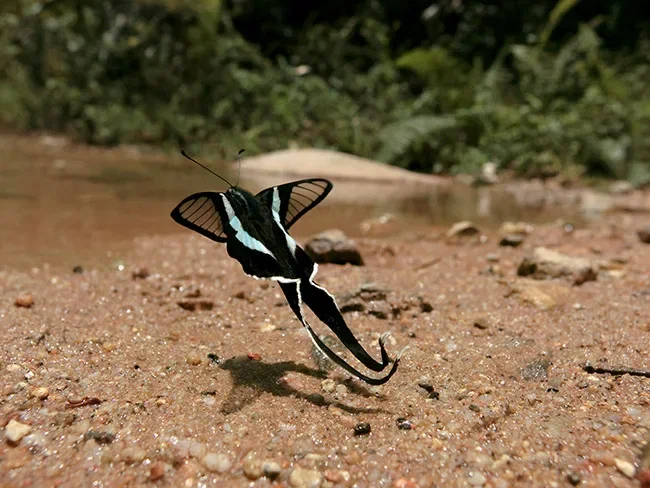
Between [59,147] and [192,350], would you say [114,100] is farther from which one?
[192,350]

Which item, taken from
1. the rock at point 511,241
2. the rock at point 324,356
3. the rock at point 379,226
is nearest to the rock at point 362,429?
the rock at point 324,356

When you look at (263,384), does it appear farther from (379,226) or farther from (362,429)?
(379,226)

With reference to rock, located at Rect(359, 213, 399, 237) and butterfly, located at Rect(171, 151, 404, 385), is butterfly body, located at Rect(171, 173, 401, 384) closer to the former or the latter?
butterfly, located at Rect(171, 151, 404, 385)

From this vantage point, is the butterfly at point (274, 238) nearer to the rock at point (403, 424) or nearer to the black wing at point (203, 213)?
the black wing at point (203, 213)

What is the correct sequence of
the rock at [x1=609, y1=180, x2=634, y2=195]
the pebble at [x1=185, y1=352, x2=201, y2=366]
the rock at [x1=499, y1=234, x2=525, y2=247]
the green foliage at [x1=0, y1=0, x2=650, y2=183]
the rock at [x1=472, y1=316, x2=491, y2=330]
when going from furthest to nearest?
the green foliage at [x1=0, y1=0, x2=650, y2=183], the rock at [x1=609, y1=180, x2=634, y2=195], the rock at [x1=499, y1=234, x2=525, y2=247], the rock at [x1=472, y1=316, x2=491, y2=330], the pebble at [x1=185, y1=352, x2=201, y2=366]

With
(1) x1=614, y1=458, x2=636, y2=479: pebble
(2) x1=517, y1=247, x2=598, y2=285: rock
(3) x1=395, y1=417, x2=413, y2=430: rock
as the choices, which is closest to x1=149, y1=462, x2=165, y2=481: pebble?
(3) x1=395, y1=417, x2=413, y2=430: rock

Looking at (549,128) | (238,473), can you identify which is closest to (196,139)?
(549,128)
